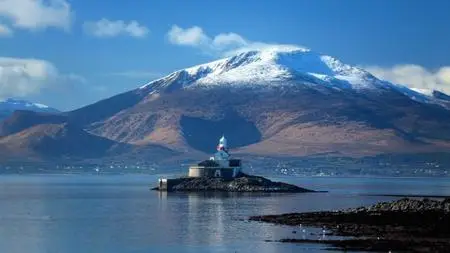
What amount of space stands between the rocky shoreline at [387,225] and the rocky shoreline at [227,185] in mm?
61053

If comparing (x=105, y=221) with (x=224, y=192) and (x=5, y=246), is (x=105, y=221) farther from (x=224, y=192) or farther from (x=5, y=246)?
(x=224, y=192)

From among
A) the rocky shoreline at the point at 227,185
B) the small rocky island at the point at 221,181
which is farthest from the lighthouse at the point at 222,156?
the rocky shoreline at the point at 227,185

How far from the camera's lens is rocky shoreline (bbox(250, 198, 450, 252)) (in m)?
62.0

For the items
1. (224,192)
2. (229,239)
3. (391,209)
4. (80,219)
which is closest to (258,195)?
(224,192)

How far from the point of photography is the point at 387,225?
73.4 metres

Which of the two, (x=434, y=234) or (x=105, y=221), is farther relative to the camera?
(x=105, y=221)

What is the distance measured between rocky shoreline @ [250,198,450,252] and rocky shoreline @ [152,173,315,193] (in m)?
61.1

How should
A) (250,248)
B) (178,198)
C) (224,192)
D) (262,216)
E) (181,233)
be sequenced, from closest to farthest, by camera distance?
(250,248), (181,233), (262,216), (178,198), (224,192)

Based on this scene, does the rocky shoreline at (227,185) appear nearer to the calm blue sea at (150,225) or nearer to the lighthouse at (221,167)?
the lighthouse at (221,167)

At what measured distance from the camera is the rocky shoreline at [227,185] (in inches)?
5935

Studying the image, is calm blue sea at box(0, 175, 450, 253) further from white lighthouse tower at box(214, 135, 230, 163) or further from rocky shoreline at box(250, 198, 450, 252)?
white lighthouse tower at box(214, 135, 230, 163)

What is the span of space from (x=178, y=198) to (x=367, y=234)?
67567 millimetres

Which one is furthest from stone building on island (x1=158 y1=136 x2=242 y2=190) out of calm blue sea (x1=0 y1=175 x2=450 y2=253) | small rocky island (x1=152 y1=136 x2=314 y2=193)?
calm blue sea (x1=0 y1=175 x2=450 y2=253)

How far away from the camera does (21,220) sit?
93.9 m
